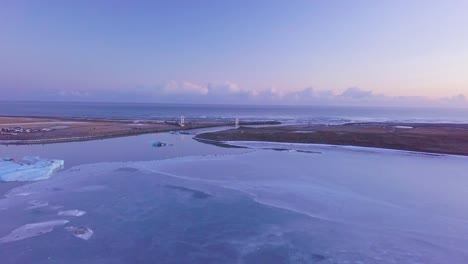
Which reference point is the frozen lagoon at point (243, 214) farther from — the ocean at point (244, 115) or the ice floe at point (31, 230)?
the ocean at point (244, 115)

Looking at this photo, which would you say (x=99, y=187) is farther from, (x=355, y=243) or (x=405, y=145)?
(x=405, y=145)

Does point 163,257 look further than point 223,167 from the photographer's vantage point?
No

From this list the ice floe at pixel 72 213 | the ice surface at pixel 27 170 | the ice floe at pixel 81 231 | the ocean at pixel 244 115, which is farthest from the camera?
the ocean at pixel 244 115

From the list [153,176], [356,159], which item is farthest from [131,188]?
[356,159]

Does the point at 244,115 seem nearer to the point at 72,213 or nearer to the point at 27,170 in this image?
the point at 27,170

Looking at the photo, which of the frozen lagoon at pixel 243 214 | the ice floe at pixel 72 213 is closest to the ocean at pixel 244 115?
the frozen lagoon at pixel 243 214

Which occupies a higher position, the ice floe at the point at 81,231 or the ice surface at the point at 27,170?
the ice surface at the point at 27,170

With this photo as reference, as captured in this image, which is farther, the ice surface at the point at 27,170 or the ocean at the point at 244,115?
the ocean at the point at 244,115

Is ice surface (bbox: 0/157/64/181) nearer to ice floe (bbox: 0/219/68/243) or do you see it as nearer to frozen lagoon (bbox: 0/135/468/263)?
frozen lagoon (bbox: 0/135/468/263)
